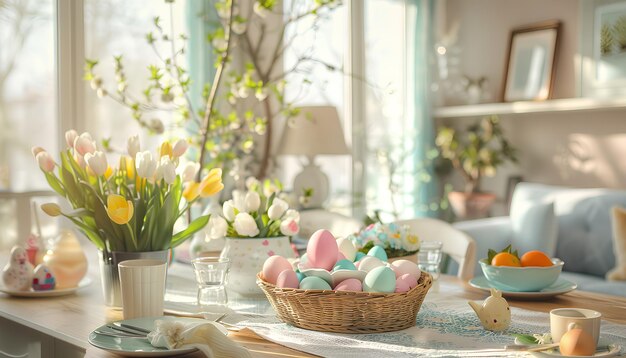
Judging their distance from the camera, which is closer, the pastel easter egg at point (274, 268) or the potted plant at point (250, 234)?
the pastel easter egg at point (274, 268)

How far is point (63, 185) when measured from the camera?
1.59 m

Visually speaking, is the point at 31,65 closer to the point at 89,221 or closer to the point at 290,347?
the point at 89,221

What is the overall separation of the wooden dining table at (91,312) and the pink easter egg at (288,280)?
0.35ft

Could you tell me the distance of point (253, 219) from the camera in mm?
1623

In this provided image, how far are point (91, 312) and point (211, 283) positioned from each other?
291 millimetres

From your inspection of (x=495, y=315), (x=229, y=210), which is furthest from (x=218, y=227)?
(x=495, y=315)

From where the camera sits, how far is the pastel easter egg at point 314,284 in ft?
4.19

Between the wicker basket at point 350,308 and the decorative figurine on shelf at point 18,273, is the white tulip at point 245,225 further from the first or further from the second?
the decorative figurine on shelf at point 18,273

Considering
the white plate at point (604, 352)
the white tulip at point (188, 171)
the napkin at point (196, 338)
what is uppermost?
the white tulip at point (188, 171)

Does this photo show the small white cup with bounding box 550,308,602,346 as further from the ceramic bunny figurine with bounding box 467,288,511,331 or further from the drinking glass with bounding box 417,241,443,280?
the drinking glass with bounding box 417,241,443,280

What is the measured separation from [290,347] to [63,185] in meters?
0.70

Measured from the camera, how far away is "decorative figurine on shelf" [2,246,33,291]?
66.3 inches

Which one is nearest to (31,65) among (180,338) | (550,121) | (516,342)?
(180,338)

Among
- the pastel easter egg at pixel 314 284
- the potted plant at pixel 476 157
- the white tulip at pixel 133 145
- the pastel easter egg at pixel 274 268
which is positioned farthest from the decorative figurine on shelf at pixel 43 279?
the potted plant at pixel 476 157
